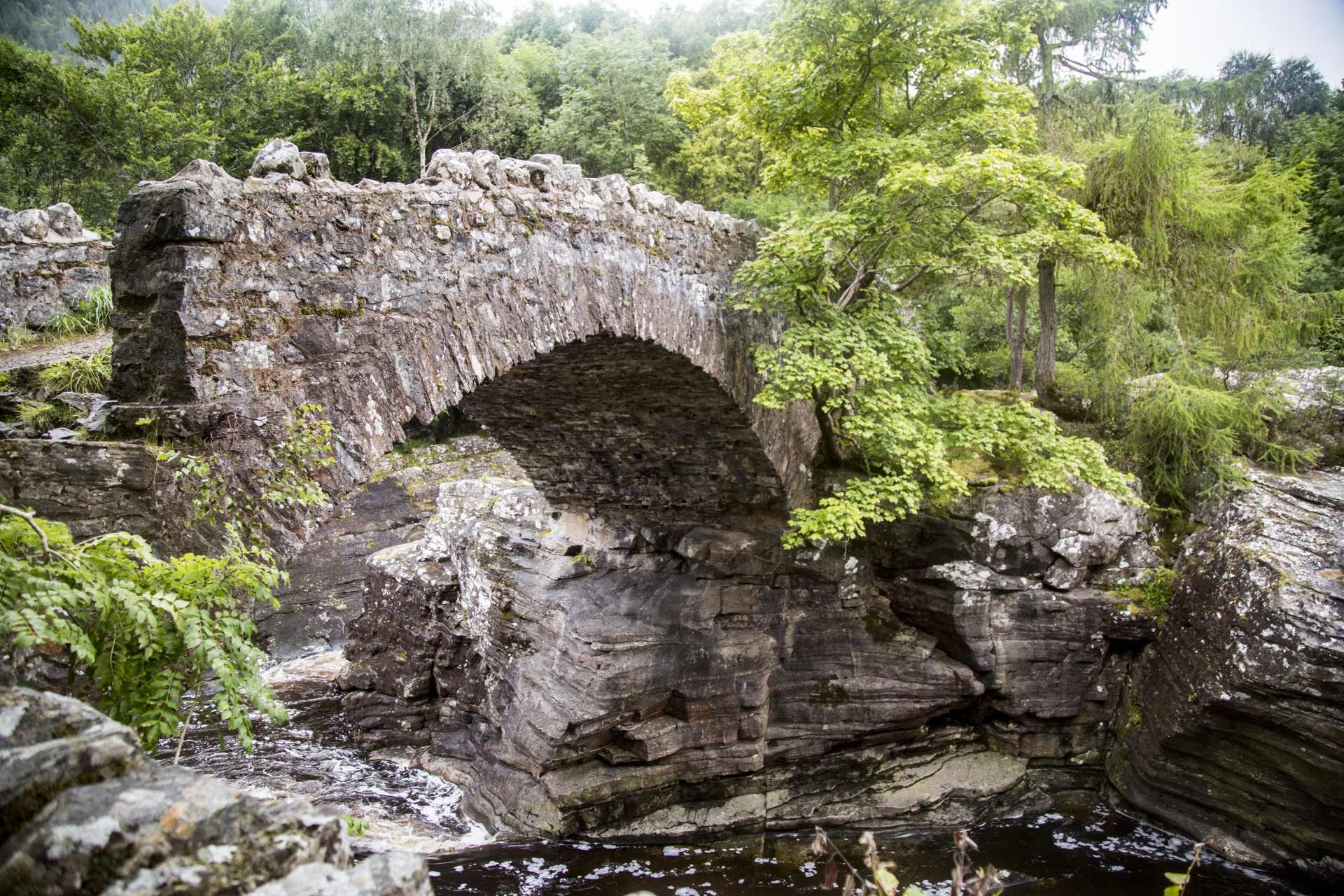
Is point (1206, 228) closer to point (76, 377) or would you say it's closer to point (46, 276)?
point (76, 377)

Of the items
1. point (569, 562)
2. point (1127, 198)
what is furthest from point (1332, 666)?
point (569, 562)

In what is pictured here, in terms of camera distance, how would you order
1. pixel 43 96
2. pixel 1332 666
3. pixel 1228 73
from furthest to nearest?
pixel 1228 73
pixel 43 96
pixel 1332 666

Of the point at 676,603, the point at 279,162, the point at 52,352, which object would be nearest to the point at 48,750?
the point at 279,162

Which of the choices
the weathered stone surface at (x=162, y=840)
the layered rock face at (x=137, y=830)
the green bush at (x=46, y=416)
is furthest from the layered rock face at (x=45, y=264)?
the weathered stone surface at (x=162, y=840)

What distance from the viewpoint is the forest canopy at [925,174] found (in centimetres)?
893

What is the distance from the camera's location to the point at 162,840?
2.04 meters

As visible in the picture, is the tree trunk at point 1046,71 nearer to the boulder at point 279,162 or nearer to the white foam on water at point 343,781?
the boulder at point 279,162

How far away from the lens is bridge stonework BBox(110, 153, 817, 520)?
4.36m

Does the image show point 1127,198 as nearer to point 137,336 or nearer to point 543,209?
point 543,209

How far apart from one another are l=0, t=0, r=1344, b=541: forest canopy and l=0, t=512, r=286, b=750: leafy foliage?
5869 millimetres

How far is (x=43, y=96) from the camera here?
55.8ft

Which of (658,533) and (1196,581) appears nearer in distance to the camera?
(1196,581)

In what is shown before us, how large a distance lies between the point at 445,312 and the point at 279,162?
1.41m

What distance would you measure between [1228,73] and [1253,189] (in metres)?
9.26
